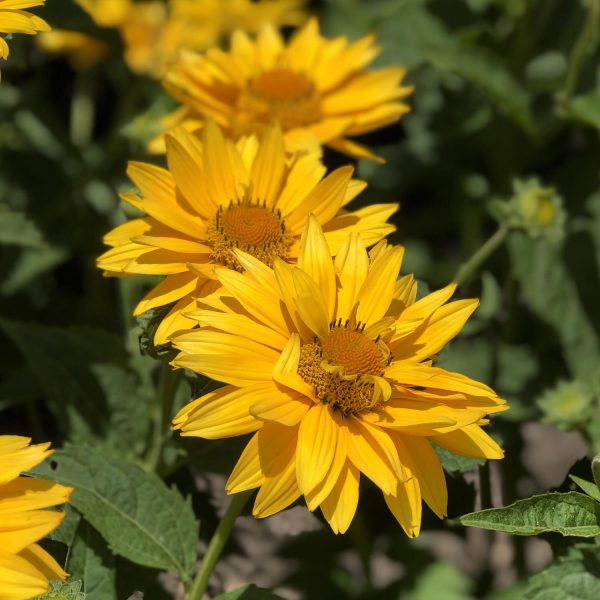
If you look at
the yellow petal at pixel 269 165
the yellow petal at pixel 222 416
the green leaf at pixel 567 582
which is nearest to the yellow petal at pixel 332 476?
the yellow petal at pixel 222 416

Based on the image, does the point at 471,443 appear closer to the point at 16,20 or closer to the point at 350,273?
the point at 350,273

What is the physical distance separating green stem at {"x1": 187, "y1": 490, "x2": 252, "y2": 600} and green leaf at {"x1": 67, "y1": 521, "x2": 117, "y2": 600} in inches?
4.8

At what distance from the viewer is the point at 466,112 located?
96.9 inches

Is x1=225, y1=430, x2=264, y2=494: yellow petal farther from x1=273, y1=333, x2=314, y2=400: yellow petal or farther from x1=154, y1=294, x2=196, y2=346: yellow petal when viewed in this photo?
x1=154, y1=294, x2=196, y2=346: yellow petal

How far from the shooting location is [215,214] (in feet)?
4.91

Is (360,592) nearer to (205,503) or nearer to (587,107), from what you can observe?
(205,503)

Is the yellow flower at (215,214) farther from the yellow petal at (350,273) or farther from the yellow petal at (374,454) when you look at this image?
the yellow petal at (374,454)

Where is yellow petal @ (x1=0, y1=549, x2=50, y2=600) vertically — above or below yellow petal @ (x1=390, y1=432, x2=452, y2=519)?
below

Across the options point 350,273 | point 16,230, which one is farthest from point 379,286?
point 16,230

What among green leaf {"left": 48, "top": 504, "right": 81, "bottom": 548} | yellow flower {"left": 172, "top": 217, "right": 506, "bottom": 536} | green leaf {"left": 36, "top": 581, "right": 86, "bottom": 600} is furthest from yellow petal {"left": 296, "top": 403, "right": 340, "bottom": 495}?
green leaf {"left": 48, "top": 504, "right": 81, "bottom": 548}

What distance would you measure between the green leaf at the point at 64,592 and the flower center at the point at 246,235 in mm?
490

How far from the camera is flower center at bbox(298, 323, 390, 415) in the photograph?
50.1 inches

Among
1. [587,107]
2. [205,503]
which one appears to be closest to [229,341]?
[205,503]

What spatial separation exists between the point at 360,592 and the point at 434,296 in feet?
3.13
